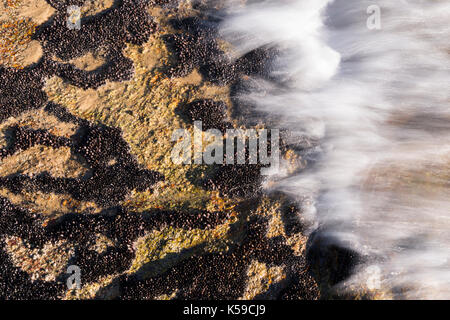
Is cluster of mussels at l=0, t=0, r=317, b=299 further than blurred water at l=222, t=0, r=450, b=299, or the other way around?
blurred water at l=222, t=0, r=450, b=299

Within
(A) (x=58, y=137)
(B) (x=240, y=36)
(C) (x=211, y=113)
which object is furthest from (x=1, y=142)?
(B) (x=240, y=36)

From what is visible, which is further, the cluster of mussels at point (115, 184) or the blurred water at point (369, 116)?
the blurred water at point (369, 116)

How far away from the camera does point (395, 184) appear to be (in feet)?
26.5

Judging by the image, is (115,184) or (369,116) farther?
(369,116)

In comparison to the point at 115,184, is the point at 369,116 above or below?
above

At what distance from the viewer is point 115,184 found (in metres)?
7.45

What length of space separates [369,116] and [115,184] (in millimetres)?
6530

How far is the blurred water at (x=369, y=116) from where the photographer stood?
307 inches

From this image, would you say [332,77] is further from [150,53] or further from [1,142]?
[1,142]

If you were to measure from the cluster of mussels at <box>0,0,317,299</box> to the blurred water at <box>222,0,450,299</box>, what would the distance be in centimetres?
106

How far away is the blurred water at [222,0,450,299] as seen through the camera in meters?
7.81

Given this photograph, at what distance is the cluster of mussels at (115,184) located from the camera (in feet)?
23.3

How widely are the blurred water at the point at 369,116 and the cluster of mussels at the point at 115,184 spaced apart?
1.06m

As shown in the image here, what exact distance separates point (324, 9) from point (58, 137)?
7913 millimetres
